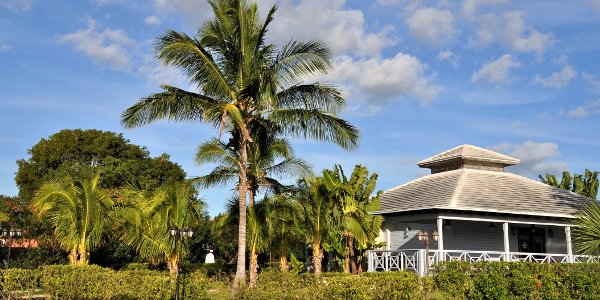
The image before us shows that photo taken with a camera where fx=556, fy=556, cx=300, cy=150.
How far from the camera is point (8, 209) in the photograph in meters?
25.2

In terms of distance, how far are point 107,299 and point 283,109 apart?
730 centimetres

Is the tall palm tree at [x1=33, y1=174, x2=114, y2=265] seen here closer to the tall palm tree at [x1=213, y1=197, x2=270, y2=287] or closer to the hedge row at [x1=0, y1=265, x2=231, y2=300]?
the hedge row at [x1=0, y1=265, x2=231, y2=300]

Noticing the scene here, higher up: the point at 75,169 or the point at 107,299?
the point at 75,169

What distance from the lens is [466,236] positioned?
75.9 feet

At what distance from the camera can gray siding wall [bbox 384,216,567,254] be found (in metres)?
23.0

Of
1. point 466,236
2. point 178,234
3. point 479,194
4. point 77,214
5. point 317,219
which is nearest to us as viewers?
point 178,234

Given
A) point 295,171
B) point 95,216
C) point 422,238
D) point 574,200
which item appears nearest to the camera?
point 95,216

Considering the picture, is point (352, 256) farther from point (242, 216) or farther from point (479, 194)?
point (242, 216)

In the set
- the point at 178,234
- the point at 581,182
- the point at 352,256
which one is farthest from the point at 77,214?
the point at 581,182

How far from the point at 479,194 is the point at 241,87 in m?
10.8

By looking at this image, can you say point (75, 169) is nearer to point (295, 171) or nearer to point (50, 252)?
point (50, 252)

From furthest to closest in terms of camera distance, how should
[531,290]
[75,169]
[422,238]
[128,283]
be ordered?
[75,169] < [422,238] < [531,290] < [128,283]

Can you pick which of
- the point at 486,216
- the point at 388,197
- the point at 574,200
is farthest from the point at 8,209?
the point at 574,200

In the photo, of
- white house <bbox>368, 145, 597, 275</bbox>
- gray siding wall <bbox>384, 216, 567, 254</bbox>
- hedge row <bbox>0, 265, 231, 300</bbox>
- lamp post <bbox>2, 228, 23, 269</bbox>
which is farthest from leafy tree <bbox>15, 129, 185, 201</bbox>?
hedge row <bbox>0, 265, 231, 300</bbox>
